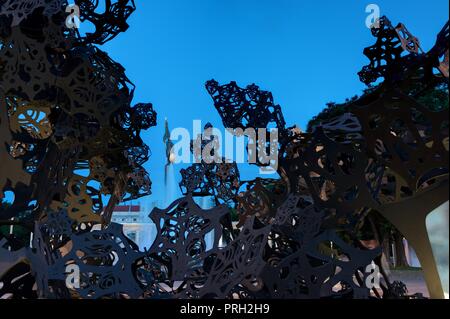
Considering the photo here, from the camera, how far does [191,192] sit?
5590mm

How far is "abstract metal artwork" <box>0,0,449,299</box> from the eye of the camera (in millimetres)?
4559

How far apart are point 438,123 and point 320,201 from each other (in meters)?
1.84

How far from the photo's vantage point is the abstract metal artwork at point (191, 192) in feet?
15.0

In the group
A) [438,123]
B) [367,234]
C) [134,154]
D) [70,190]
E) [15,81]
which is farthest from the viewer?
[367,234]

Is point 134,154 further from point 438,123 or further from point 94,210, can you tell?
point 438,123

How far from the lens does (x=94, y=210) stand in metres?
8.01
